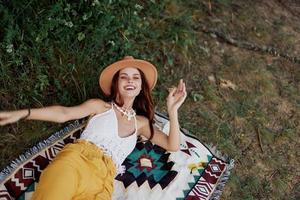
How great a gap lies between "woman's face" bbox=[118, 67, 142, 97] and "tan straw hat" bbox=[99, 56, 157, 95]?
39 millimetres

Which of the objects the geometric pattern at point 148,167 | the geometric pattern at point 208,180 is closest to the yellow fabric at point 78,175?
the geometric pattern at point 148,167

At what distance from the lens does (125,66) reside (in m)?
3.28

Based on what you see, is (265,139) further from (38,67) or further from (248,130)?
(38,67)

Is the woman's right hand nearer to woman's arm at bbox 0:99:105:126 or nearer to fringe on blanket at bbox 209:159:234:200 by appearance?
woman's arm at bbox 0:99:105:126

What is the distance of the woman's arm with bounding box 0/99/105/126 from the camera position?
2684 mm

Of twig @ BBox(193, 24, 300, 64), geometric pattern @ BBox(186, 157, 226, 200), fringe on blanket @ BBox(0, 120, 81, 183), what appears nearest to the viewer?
fringe on blanket @ BBox(0, 120, 81, 183)

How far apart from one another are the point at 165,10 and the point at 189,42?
57 centimetres

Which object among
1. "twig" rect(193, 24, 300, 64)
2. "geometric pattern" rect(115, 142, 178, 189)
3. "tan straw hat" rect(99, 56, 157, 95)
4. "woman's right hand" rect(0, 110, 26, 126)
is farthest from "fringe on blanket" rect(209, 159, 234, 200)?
"twig" rect(193, 24, 300, 64)

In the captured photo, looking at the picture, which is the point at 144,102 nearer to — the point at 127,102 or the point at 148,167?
the point at 127,102

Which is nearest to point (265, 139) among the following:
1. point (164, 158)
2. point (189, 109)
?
point (189, 109)

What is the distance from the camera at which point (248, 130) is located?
13.8 feet

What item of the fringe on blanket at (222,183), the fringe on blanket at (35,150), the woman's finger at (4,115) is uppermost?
the woman's finger at (4,115)

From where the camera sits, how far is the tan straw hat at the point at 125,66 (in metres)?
3.23

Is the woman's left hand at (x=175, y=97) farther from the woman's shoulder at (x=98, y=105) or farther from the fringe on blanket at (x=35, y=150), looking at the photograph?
the fringe on blanket at (x=35, y=150)
